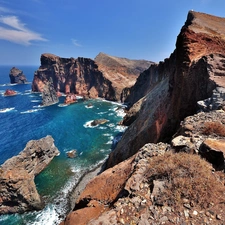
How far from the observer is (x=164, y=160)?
10.1 m

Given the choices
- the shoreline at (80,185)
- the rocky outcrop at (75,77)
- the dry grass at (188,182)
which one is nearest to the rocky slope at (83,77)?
the rocky outcrop at (75,77)

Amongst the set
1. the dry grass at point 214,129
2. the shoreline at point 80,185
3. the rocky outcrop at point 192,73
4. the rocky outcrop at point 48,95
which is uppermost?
the rocky outcrop at point 192,73

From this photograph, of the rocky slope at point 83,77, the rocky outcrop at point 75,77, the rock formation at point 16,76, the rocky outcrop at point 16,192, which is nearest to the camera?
the rocky outcrop at point 16,192

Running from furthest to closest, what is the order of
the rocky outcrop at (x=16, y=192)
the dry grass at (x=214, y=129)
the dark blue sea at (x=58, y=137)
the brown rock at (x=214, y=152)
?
the dark blue sea at (x=58, y=137) → the rocky outcrop at (x=16, y=192) → the dry grass at (x=214, y=129) → the brown rock at (x=214, y=152)

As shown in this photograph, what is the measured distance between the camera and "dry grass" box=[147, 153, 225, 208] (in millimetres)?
7848

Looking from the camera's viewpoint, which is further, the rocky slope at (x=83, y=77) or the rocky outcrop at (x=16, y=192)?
the rocky slope at (x=83, y=77)

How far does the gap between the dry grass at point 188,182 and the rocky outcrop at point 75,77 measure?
98027mm

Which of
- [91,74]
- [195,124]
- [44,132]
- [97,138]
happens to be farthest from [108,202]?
[91,74]

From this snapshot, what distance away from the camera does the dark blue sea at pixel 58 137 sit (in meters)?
31.0

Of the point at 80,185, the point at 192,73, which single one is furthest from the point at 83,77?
the point at 192,73

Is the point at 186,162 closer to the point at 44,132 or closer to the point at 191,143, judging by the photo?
the point at 191,143

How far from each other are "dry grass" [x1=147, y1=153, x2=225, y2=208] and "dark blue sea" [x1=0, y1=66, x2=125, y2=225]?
25.7 metres

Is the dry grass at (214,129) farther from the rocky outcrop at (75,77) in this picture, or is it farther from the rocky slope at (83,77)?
the rocky outcrop at (75,77)

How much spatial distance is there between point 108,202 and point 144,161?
10.8ft
